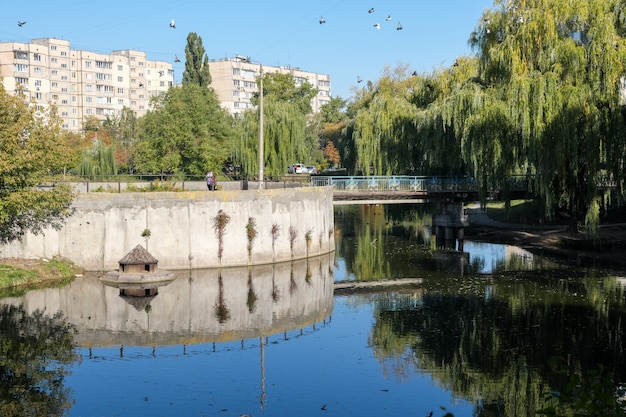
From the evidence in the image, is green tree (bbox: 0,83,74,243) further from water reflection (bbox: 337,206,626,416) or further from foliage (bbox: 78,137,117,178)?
foliage (bbox: 78,137,117,178)

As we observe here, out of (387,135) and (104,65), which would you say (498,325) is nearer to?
(387,135)

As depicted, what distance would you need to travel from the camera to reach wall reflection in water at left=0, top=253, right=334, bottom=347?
93.1 feet

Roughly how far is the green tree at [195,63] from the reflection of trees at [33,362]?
219 ft

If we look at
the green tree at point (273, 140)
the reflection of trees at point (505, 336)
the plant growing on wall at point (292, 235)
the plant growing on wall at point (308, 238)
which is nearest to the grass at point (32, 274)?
the plant growing on wall at point (292, 235)

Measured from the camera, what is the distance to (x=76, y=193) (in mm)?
39062

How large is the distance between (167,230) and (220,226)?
9.35 ft

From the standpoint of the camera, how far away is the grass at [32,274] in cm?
3528

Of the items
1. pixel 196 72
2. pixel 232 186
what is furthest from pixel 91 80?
pixel 232 186

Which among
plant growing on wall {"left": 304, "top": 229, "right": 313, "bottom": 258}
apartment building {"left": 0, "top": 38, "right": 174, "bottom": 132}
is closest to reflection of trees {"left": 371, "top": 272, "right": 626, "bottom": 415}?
plant growing on wall {"left": 304, "top": 229, "right": 313, "bottom": 258}

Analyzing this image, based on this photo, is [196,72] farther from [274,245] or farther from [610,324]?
[610,324]

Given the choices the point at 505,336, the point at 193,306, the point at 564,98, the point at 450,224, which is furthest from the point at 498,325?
the point at 450,224

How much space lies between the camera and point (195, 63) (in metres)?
95.8

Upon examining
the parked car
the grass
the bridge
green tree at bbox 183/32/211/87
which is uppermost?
green tree at bbox 183/32/211/87

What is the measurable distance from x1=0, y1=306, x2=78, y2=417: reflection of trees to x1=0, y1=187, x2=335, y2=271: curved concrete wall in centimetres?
799
